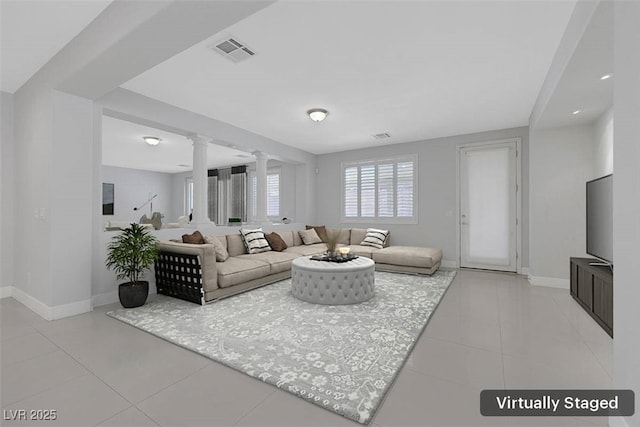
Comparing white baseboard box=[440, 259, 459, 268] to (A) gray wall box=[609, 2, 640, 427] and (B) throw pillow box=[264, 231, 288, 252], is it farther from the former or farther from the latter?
(A) gray wall box=[609, 2, 640, 427]

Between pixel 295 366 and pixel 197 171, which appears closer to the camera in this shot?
pixel 295 366

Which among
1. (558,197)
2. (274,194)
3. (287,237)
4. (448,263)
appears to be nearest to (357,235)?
(287,237)

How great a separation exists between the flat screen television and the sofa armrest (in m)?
4.23

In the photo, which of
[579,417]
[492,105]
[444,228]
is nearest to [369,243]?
[444,228]

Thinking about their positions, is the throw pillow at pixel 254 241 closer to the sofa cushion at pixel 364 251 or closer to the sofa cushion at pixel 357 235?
the sofa cushion at pixel 364 251

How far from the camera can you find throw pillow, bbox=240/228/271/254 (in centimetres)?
502

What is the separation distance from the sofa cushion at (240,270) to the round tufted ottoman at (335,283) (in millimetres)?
764

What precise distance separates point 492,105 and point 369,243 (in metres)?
3.28

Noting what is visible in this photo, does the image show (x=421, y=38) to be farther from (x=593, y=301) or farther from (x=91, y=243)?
(x=91, y=243)

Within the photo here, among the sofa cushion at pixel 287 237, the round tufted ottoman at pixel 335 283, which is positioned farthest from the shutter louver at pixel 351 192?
the round tufted ottoman at pixel 335 283

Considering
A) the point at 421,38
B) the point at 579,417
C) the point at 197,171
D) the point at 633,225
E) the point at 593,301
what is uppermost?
the point at 421,38

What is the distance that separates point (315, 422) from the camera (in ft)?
4.99

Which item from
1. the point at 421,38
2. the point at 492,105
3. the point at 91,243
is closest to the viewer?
the point at 421,38

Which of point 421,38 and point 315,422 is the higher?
point 421,38
